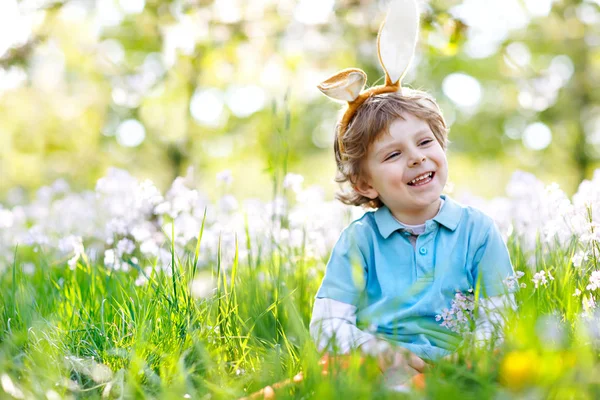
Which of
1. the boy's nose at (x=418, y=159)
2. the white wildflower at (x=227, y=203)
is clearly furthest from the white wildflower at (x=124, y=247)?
the boy's nose at (x=418, y=159)

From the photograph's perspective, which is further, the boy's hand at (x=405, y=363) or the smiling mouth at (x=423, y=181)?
the smiling mouth at (x=423, y=181)

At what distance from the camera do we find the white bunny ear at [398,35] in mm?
2740

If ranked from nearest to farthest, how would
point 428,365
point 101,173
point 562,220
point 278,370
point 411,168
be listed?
point 278,370
point 428,365
point 411,168
point 562,220
point 101,173

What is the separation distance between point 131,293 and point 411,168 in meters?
1.29

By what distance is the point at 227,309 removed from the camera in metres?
2.53

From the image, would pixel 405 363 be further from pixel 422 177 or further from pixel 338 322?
pixel 422 177

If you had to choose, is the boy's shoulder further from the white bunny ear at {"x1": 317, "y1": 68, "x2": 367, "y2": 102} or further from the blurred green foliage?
the blurred green foliage

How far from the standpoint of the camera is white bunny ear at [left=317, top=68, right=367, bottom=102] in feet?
9.12

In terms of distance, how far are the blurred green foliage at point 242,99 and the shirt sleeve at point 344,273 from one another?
483 centimetres

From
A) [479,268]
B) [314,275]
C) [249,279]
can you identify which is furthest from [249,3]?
[479,268]

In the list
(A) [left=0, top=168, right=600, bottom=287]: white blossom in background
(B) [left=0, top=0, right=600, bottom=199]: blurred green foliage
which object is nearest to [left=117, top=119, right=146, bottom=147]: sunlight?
(B) [left=0, top=0, right=600, bottom=199]: blurred green foliage

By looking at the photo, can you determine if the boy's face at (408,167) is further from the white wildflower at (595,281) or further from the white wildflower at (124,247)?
the white wildflower at (124,247)

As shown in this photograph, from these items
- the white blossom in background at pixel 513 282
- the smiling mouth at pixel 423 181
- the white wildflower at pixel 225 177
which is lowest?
the white blossom in background at pixel 513 282

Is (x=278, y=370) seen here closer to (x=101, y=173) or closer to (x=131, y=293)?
(x=131, y=293)
